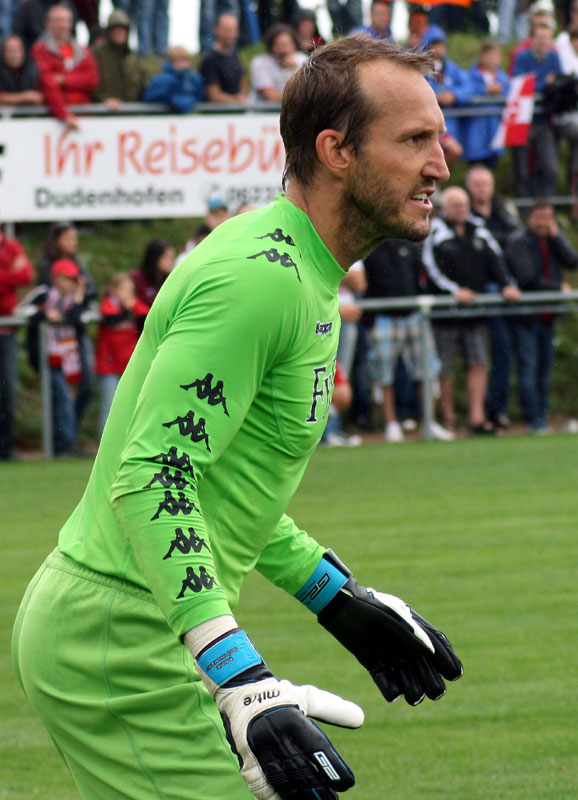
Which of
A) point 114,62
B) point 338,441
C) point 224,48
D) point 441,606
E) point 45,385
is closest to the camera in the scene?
point 441,606

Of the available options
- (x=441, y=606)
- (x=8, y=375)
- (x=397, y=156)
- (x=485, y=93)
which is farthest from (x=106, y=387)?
(x=397, y=156)

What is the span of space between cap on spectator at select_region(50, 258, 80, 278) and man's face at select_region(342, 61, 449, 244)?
11.6m

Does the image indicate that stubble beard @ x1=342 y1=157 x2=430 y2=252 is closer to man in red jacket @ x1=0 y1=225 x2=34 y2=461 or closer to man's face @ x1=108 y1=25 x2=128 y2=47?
man in red jacket @ x1=0 y1=225 x2=34 y2=461

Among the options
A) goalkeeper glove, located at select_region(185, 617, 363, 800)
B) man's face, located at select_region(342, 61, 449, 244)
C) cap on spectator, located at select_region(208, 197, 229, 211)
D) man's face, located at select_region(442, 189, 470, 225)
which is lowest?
man's face, located at select_region(442, 189, 470, 225)

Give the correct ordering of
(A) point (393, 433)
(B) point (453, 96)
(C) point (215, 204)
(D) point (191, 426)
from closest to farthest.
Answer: (D) point (191, 426)
(C) point (215, 204)
(A) point (393, 433)
(B) point (453, 96)

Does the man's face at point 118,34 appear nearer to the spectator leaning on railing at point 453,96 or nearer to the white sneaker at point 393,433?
the spectator leaning on railing at point 453,96

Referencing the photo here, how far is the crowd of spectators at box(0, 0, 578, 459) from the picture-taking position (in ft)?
47.6

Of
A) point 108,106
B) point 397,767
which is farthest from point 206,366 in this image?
point 108,106

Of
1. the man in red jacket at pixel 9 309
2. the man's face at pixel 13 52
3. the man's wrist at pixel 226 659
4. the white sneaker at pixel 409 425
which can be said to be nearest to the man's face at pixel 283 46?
the man's face at pixel 13 52

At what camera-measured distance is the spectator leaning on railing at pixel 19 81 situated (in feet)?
52.2

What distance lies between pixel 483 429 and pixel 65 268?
4817 mm

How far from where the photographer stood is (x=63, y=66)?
635 inches

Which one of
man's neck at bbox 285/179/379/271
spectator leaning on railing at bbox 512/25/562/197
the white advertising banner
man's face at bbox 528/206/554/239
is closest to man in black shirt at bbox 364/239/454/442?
man's face at bbox 528/206/554/239

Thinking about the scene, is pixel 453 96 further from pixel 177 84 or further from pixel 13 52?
pixel 13 52
